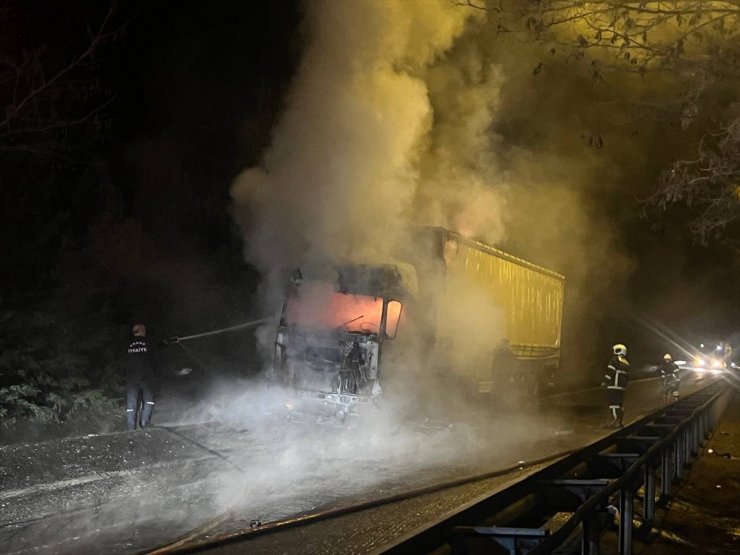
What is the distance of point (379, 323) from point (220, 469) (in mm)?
3514

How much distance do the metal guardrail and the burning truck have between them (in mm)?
3943

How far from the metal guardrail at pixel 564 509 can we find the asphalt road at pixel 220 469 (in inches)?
87.1

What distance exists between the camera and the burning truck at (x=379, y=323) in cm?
1007

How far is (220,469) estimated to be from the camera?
309 inches

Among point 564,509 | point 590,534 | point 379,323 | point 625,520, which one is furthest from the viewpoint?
point 379,323

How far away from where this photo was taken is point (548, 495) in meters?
4.51

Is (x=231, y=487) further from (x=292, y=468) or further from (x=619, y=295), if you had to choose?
(x=619, y=295)

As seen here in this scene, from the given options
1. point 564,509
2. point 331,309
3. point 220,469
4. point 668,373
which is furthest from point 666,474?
point 668,373

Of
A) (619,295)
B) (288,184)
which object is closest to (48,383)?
(288,184)

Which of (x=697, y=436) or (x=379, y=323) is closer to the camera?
(x=379, y=323)

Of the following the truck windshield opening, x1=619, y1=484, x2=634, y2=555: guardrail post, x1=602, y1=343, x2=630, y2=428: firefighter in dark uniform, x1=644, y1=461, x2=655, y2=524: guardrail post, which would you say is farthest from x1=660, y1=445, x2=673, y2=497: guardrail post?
x1=602, y1=343, x2=630, y2=428: firefighter in dark uniform

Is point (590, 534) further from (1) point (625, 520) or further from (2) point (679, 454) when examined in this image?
(2) point (679, 454)

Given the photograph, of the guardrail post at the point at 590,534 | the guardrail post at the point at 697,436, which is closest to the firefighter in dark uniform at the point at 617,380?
the guardrail post at the point at 697,436

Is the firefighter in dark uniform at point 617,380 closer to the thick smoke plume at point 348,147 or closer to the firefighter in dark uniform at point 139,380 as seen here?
the thick smoke plume at point 348,147
